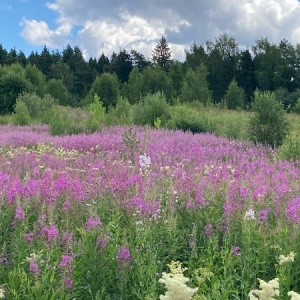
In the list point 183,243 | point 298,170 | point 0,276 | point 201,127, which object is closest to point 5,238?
point 0,276

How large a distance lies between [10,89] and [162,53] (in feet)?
175

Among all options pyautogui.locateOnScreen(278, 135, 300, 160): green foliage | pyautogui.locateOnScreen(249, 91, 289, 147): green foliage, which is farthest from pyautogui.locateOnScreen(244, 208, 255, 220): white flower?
pyautogui.locateOnScreen(249, 91, 289, 147): green foliage

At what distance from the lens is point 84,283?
11.3ft

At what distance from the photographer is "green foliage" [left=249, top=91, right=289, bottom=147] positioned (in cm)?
1408

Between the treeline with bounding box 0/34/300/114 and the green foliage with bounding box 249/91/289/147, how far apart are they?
33804 mm

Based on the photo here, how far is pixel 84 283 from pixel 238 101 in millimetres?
54157

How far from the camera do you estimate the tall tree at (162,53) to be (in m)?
83.6

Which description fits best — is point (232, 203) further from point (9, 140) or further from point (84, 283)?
point (9, 140)

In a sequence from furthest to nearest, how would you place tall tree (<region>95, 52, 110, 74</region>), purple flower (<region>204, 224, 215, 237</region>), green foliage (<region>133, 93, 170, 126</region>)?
tall tree (<region>95, 52, 110, 74</region>) → green foliage (<region>133, 93, 170, 126</region>) → purple flower (<region>204, 224, 215, 237</region>)

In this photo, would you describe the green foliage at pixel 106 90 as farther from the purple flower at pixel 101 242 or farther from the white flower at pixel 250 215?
the purple flower at pixel 101 242

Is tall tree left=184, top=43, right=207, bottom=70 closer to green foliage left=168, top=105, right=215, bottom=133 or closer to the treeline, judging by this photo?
the treeline

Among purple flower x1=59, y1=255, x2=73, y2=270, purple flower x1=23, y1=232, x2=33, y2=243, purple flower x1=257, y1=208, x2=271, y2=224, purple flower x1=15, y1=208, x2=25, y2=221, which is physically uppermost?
purple flower x1=257, y1=208, x2=271, y2=224

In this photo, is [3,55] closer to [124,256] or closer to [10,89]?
[10,89]

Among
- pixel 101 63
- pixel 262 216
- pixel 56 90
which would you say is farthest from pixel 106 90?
pixel 101 63
